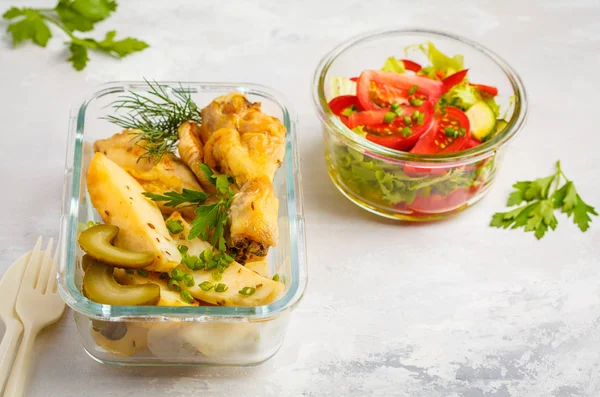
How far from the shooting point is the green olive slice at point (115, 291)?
5.78 ft

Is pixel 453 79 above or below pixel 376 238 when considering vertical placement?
above

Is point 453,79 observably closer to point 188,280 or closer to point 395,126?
point 395,126

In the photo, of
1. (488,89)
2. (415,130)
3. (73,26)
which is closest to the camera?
(415,130)

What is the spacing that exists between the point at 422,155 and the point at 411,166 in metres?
0.05

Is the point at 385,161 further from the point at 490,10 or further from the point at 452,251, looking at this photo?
the point at 490,10

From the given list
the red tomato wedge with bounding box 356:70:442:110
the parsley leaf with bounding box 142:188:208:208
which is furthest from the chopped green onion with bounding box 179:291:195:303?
the red tomato wedge with bounding box 356:70:442:110

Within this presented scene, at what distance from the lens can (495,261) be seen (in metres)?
2.40

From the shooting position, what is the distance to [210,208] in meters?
1.95

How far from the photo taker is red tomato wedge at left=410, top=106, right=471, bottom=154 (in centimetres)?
242

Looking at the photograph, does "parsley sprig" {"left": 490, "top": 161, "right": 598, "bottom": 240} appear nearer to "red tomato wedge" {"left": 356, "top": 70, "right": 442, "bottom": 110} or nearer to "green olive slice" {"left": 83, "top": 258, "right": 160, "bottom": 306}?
"red tomato wedge" {"left": 356, "top": 70, "right": 442, "bottom": 110}

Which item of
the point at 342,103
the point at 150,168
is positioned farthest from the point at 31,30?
the point at 342,103

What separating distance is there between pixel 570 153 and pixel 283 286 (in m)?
1.36

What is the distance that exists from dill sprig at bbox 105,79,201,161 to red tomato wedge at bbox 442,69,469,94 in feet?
2.80

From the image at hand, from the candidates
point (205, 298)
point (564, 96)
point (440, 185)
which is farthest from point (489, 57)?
point (205, 298)
